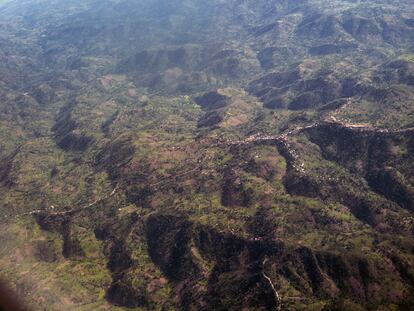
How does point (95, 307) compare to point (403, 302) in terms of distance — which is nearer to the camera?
point (403, 302)

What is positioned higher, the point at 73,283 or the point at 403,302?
the point at 403,302

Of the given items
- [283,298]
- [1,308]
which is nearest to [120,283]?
[283,298]

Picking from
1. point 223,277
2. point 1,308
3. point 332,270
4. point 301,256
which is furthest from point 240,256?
point 1,308

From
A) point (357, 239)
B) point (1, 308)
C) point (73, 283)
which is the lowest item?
point (73, 283)

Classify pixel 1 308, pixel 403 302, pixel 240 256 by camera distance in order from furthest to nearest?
1. pixel 240 256
2. pixel 403 302
3. pixel 1 308

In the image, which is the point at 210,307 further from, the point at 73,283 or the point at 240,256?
the point at 73,283

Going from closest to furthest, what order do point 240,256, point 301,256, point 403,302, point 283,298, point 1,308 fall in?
point 1,308 < point 403,302 < point 283,298 < point 301,256 < point 240,256

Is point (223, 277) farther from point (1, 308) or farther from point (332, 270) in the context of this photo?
point (1, 308)

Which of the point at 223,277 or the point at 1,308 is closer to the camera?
the point at 1,308

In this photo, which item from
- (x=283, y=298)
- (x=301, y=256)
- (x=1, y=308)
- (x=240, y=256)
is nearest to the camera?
(x=1, y=308)
